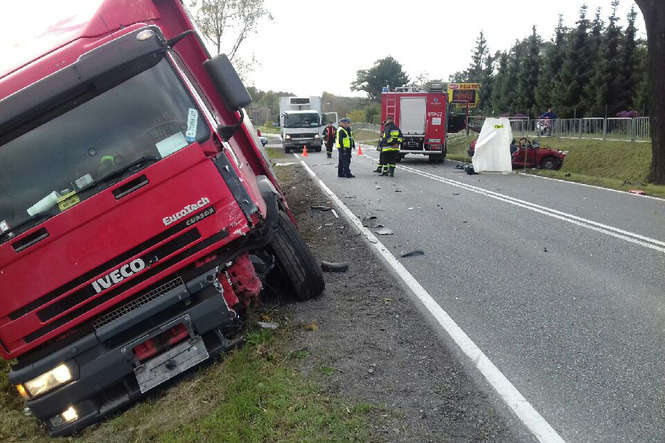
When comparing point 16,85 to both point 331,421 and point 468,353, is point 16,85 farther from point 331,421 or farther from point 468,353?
point 468,353

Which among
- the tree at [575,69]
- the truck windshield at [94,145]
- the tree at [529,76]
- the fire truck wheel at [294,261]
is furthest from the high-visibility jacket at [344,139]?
the tree at [529,76]

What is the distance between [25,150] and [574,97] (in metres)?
41.8

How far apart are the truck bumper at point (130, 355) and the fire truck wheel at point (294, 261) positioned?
1.00 metres

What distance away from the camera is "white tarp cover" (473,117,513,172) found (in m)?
16.1

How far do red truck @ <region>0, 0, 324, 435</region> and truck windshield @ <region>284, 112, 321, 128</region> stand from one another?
2700 cm

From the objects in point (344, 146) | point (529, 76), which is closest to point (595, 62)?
point (529, 76)

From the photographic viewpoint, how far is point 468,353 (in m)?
3.93

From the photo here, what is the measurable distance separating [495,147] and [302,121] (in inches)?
638

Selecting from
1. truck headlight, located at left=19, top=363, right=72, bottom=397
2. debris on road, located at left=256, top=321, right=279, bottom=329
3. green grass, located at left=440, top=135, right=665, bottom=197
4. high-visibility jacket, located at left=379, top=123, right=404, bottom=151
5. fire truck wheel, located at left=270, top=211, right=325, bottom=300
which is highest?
high-visibility jacket, located at left=379, top=123, right=404, bottom=151

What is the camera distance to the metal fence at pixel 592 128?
23064 millimetres

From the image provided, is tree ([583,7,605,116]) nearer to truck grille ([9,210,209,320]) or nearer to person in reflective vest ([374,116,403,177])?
person in reflective vest ([374,116,403,177])

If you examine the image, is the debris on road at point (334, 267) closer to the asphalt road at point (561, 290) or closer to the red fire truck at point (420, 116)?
the asphalt road at point (561, 290)

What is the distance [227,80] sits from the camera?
12.3 ft

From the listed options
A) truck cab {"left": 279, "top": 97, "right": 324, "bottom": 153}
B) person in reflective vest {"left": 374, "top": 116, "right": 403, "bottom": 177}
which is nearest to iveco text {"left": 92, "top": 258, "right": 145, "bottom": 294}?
person in reflective vest {"left": 374, "top": 116, "right": 403, "bottom": 177}
